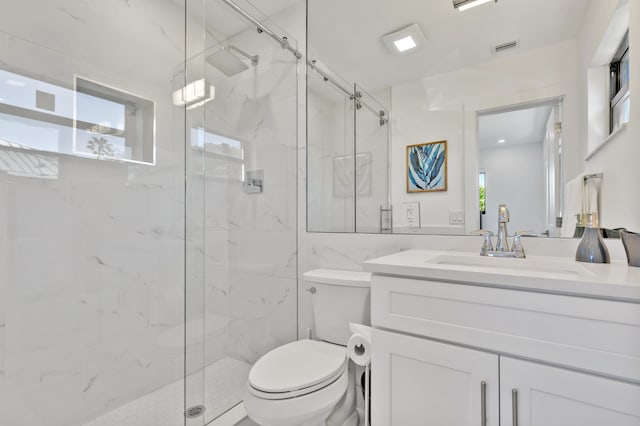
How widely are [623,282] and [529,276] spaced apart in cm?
19

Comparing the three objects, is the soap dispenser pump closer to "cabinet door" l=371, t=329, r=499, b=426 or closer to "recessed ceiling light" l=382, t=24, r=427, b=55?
"cabinet door" l=371, t=329, r=499, b=426

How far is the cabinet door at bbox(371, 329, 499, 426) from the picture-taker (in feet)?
2.75

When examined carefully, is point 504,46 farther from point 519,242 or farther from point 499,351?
point 499,351

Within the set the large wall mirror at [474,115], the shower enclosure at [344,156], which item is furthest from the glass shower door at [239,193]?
the large wall mirror at [474,115]

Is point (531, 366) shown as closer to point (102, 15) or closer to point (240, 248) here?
point (240, 248)

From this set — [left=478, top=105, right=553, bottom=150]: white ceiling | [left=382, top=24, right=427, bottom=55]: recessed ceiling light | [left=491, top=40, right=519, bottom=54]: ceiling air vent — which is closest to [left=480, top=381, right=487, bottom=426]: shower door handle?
[left=478, top=105, right=553, bottom=150]: white ceiling

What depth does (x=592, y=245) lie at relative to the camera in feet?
3.36

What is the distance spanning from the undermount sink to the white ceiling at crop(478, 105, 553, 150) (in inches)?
19.0

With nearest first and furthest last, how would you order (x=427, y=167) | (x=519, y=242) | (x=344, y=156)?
1. (x=519, y=242)
2. (x=427, y=167)
3. (x=344, y=156)

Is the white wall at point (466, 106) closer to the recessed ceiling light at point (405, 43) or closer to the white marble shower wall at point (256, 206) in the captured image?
the recessed ceiling light at point (405, 43)

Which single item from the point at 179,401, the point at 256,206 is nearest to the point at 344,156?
the point at 256,206

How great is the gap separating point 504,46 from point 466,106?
0.27m

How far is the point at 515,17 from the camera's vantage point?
4.16 feet

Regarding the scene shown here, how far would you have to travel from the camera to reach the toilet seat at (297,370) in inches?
43.0
